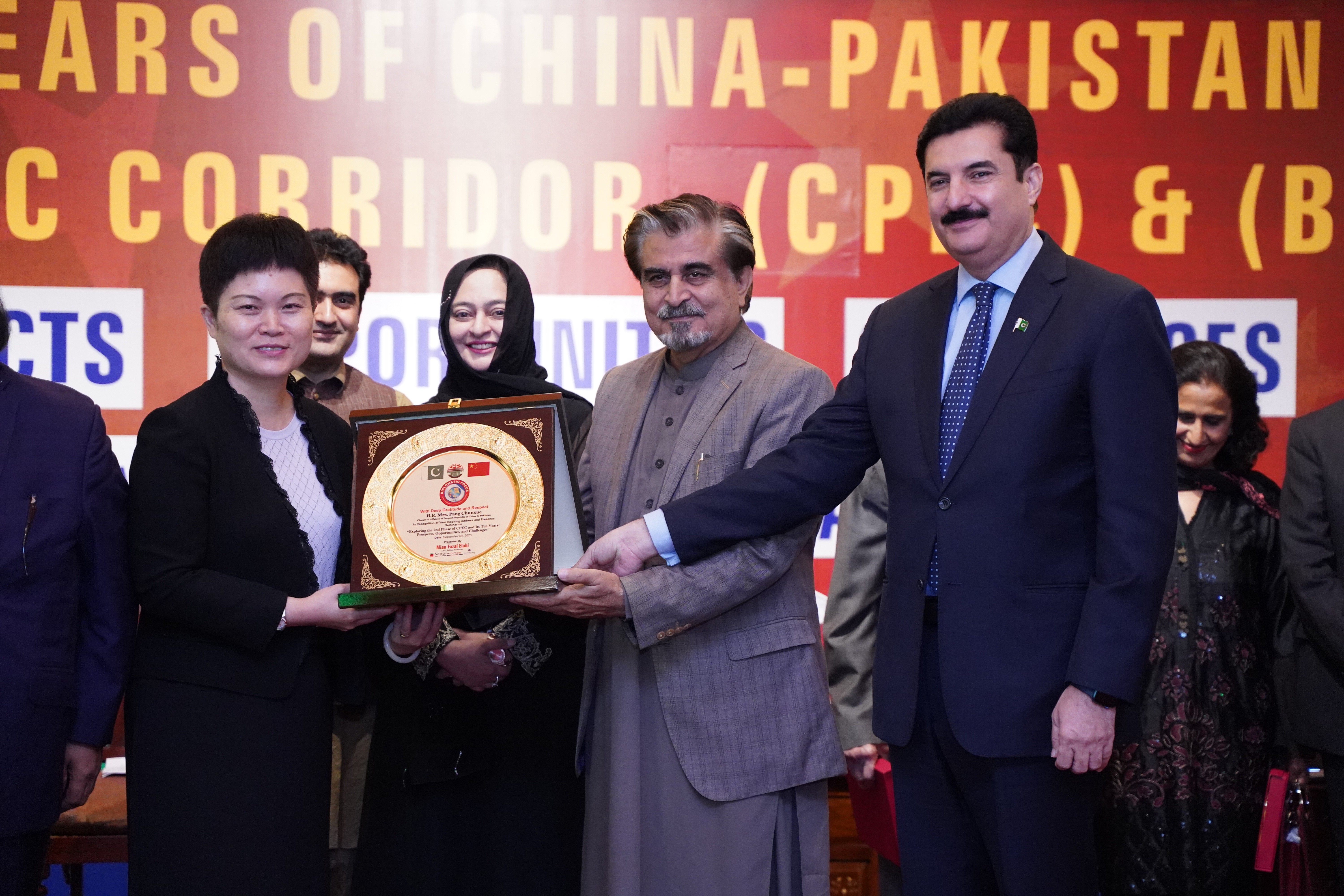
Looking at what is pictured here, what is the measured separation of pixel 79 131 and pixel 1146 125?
3.58m

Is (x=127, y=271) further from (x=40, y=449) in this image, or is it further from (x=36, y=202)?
(x=40, y=449)

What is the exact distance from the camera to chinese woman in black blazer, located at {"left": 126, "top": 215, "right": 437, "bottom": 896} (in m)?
1.94

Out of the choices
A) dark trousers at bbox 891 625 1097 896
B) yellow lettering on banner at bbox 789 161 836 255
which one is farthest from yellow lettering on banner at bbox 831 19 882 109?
dark trousers at bbox 891 625 1097 896

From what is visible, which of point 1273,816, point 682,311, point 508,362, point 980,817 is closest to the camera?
point 980,817

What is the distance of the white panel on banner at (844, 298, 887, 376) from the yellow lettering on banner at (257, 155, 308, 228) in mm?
1839

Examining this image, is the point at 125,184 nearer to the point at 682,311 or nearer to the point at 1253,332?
the point at 682,311

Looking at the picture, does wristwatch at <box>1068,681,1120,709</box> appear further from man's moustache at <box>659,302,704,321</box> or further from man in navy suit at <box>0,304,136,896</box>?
man in navy suit at <box>0,304,136,896</box>

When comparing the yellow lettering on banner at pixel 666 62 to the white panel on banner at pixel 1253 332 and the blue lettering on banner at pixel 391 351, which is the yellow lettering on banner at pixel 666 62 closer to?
the blue lettering on banner at pixel 391 351

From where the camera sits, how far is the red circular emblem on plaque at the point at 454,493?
2.08 meters

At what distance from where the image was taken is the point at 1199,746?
2914mm

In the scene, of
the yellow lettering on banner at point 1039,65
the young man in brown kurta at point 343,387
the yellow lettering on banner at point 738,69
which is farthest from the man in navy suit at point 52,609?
the yellow lettering on banner at point 1039,65

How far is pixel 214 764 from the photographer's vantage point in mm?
1942

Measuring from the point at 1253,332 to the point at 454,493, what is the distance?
317 cm

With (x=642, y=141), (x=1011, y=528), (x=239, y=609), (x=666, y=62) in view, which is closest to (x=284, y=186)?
(x=642, y=141)
